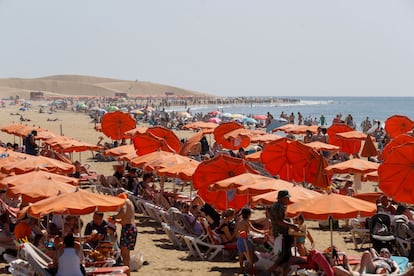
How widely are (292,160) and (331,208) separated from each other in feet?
15.4

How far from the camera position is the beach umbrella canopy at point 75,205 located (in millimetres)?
7051

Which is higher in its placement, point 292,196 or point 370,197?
point 292,196

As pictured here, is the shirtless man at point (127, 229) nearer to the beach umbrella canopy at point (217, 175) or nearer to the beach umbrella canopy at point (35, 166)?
the beach umbrella canopy at point (217, 175)

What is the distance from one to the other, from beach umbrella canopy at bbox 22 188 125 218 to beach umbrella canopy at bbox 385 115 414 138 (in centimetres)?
1462

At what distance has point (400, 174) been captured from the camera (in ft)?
32.5

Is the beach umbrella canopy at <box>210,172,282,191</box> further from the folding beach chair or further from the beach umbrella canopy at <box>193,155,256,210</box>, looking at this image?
the folding beach chair

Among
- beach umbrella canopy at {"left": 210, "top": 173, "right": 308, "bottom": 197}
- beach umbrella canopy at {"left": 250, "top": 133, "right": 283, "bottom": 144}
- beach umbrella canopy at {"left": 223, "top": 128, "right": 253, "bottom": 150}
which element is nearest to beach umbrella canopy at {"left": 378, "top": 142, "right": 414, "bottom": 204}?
beach umbrella canopy at {"left": 210, "top": 173, "right": 308, "bottom": 197}

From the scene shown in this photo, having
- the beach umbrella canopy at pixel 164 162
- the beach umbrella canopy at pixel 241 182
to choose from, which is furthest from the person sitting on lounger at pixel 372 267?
the beach umbrella canopy at pixel 164 162

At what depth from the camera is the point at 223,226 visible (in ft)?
30.8

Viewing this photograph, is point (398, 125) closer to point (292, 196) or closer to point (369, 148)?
point (369, 148)

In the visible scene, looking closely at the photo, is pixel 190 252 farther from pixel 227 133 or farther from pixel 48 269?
pixel 227 133

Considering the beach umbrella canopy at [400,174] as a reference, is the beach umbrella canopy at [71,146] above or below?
below

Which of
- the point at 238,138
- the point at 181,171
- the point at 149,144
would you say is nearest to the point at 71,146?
the point at 149,144

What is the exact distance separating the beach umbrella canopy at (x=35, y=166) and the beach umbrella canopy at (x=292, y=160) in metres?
3.81
